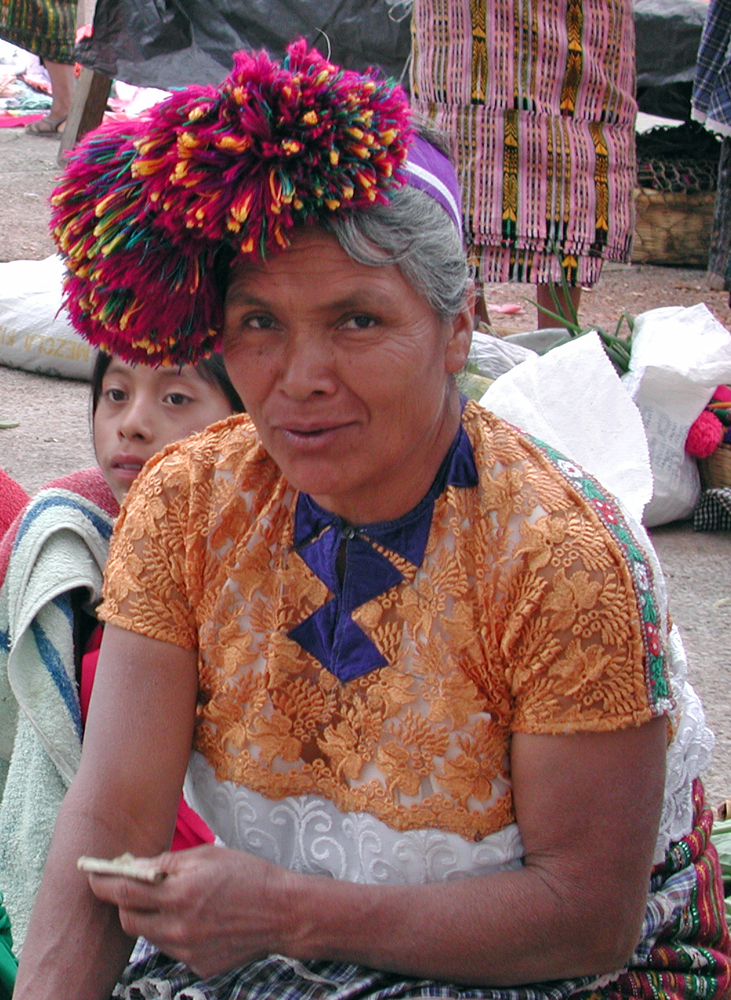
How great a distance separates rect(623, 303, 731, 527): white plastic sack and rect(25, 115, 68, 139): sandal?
26.9ft

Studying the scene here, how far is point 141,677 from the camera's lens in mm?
1562

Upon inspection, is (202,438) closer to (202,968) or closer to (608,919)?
(202,968)

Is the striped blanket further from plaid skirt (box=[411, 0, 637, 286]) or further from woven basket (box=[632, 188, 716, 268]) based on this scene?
woven basket (box=[632, 188, 716, 268])

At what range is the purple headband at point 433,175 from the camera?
1405 millimetres

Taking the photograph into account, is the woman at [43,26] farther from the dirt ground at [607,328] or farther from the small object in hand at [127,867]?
the small object in hand at [127,867]

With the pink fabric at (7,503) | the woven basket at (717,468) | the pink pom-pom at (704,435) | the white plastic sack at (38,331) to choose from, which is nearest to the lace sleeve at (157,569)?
the pink fabric at (7,503)

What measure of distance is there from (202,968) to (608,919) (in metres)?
0.50

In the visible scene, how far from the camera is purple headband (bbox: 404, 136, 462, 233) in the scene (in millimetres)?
1405

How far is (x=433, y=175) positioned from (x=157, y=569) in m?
0.63

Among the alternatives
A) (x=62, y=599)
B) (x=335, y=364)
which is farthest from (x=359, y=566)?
(x=62, y=599)

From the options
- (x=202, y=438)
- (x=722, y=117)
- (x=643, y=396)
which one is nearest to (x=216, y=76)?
(x=722, y=117)

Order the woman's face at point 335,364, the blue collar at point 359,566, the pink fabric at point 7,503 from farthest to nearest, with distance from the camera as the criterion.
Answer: the pink fabric at point 7,503
the blue collar at point 359,566
the woman's face at point 335,364

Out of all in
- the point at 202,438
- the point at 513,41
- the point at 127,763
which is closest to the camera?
the point at 127,763

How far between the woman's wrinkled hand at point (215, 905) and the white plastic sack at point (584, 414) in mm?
1675
